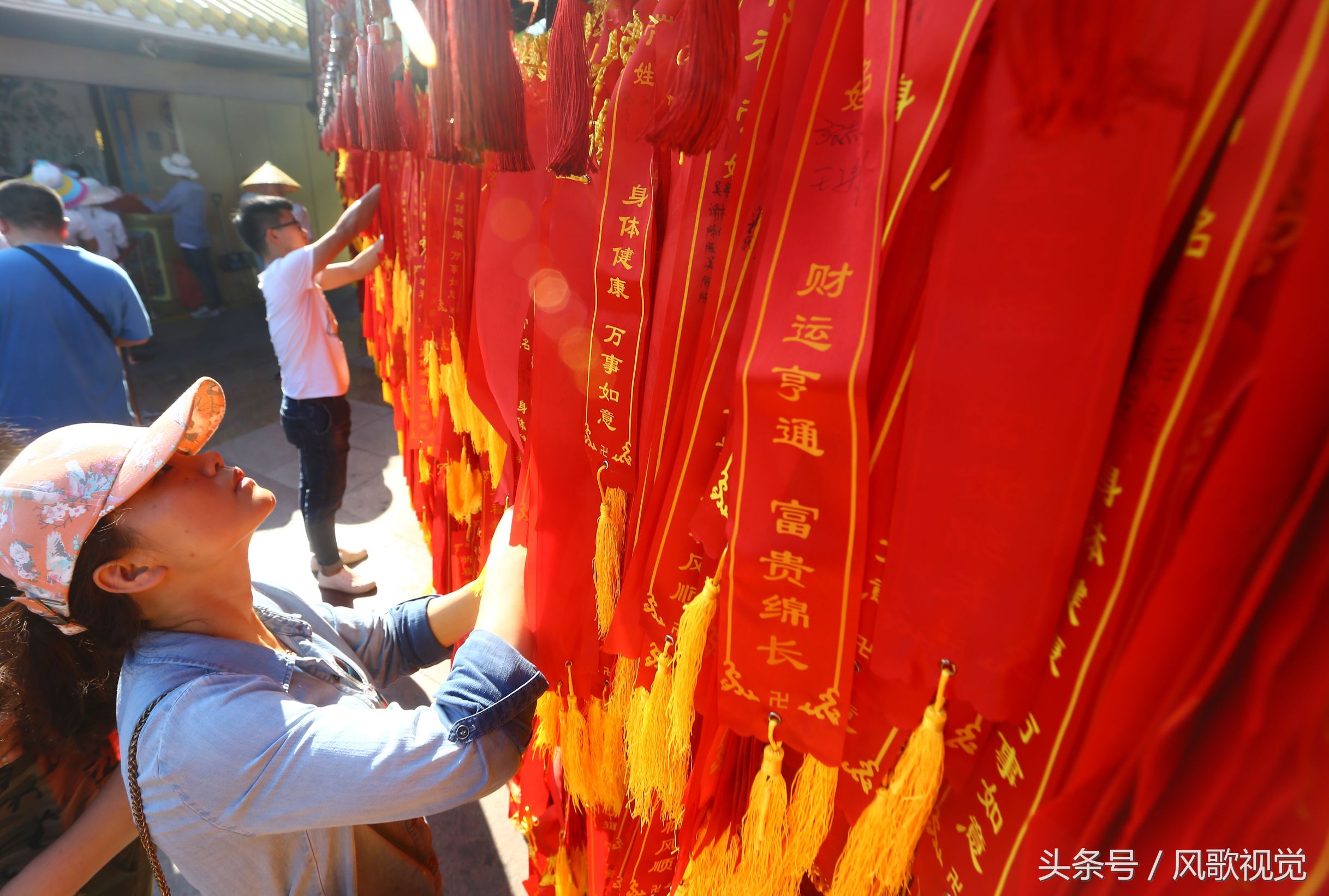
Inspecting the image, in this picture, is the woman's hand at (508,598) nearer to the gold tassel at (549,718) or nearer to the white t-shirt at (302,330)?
the gold tassel at (549,718)

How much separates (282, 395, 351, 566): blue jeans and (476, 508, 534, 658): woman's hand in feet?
6.25

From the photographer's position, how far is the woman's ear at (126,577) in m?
0.75

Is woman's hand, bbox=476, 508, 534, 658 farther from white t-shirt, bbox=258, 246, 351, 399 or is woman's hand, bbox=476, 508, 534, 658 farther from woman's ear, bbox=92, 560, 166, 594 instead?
white t-shirt, bbox=258, 246, 351, 399

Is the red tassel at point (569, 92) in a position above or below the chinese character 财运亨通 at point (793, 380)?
above

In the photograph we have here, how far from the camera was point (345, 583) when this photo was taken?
2.70m

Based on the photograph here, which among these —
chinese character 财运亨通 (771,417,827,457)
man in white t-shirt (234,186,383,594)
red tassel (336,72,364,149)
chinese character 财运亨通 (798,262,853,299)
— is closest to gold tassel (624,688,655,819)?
chinese character 财运亨通 (771,417,827,457)

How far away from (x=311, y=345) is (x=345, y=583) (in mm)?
1018

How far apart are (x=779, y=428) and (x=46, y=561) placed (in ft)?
2.78

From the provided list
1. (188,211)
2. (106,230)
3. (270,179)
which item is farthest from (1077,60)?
(188,211)

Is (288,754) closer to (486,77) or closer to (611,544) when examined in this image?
(611,544)

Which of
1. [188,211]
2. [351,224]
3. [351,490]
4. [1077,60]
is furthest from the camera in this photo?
[188,211]

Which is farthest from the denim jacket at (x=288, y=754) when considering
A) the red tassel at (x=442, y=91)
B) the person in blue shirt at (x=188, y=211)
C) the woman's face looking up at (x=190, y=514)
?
the person in blue shirt at (x=188, y=211)

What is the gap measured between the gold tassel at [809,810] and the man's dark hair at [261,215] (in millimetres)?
2563

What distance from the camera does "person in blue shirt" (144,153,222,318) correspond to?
5.90 m
